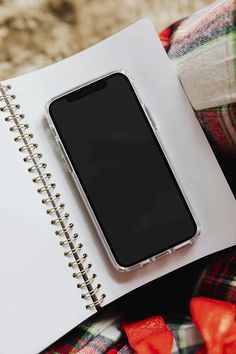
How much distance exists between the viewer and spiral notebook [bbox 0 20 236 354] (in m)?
0.52

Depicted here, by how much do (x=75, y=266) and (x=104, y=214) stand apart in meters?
0.06

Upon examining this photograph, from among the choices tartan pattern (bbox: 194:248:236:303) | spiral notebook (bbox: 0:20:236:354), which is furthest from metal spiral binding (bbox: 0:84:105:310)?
tartan pattern (bbox: 194:248:236:303)

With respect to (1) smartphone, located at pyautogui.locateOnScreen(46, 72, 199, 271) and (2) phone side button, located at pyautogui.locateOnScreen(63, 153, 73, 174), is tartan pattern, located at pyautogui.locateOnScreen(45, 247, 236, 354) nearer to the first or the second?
(1) smartphone, located at pyautogui.locateOnScreen(46, 72, 199, 271)

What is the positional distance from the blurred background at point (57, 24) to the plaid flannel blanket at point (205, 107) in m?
0.13

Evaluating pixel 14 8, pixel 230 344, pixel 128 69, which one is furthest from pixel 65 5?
pixel 230 344

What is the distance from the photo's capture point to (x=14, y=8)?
68 cm

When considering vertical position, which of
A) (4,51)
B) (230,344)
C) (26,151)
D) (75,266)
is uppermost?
(4,51)

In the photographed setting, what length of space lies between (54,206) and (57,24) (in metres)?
0.29

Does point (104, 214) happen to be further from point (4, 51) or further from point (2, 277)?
point (4, 51)

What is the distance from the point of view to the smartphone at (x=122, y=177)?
0.53 metres

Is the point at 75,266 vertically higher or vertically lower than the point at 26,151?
lower

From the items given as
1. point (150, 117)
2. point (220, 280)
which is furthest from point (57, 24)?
point (220, 280)

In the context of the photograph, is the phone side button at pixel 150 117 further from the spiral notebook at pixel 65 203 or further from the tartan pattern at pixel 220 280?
the tartan pattern at pixel 220 280

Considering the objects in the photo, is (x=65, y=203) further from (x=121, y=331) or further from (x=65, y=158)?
(x=121, y=331)
